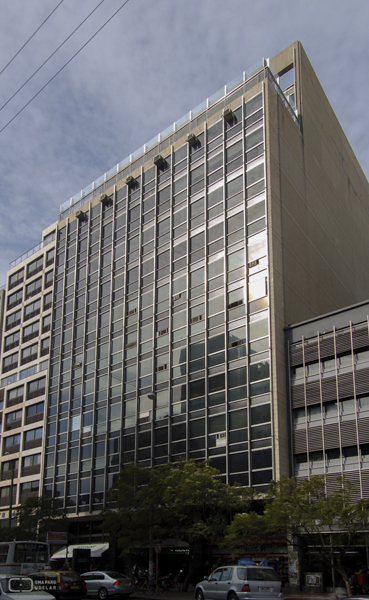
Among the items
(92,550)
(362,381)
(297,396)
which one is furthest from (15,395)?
(362,381)

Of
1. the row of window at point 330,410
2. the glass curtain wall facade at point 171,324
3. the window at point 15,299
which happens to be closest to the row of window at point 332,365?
the row of window at point 330,410

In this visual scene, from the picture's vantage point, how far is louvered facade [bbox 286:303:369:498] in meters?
34.6

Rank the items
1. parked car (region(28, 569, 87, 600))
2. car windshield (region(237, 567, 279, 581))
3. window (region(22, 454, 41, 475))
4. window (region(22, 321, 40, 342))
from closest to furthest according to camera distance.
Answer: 1. car windshield (region(237, 567, 279, 581))
2. parked car (region(28, 569, 87, 600))
3. window (region(22, 454, 41, 475))
4. window (region(22, 321, 40, 342))

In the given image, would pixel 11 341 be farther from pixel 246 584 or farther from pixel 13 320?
pixel 246 584

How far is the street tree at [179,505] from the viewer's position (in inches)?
1291

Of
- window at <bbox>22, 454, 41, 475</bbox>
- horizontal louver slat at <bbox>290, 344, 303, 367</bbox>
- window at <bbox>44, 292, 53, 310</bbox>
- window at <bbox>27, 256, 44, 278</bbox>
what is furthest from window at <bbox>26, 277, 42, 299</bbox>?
horizontal louver slat at <bbox>290, 344, 303, 367</bbox>

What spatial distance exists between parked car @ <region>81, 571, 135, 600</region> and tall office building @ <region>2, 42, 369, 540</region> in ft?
33.1

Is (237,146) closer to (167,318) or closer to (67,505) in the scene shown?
(167,318)

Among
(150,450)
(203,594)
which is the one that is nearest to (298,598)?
(203,594)

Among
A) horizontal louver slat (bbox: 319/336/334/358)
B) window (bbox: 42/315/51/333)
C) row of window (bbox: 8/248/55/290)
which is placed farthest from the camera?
row of window (bbox: 8/248/55/290)

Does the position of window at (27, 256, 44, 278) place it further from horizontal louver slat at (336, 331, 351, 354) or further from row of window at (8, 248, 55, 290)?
horizontal louver slat at (336, 331, 351, 354)

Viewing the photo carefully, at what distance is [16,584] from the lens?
58.0 ft

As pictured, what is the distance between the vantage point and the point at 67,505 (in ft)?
172

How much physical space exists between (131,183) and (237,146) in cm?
1384
